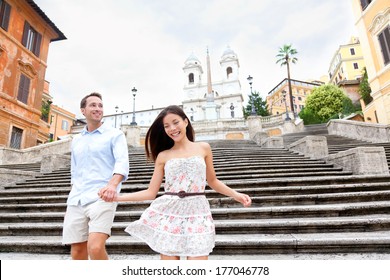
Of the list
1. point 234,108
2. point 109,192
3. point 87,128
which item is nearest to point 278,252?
point 109,192

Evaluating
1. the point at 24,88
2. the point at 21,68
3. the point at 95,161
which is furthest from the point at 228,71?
the point at 95,161

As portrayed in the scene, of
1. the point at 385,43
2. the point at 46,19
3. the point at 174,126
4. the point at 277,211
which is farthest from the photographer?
the point at 46,19

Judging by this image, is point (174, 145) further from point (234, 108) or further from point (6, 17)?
point (234, 108)

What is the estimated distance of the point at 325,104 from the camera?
3003 cm

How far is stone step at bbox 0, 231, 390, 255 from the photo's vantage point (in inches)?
130

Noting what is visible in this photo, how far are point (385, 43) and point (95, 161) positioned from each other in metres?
18.5

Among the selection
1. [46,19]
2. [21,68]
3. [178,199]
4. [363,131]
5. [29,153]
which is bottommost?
[178,199]

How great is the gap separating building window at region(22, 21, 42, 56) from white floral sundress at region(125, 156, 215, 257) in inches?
852

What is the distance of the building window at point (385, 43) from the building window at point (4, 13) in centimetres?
2399

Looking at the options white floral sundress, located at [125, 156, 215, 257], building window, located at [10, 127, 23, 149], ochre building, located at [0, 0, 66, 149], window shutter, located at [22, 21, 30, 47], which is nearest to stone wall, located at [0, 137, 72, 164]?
ochre building, located at [0, 0, 66, 149]

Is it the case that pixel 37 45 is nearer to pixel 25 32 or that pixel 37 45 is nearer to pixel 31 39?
pixel 31 39

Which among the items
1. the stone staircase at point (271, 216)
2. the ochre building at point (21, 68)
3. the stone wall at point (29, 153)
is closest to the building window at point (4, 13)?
the ochre building at point (21, 68)

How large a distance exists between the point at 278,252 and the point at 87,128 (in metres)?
2.94

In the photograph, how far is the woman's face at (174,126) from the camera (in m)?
1.94
